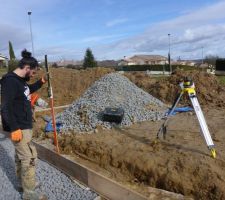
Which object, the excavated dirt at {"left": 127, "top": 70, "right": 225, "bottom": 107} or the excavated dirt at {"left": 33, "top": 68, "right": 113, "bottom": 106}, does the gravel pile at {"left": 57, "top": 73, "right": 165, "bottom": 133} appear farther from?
the excavated dirt at {"left": 33, "top": 68, "right": 113, "bottom": 106}

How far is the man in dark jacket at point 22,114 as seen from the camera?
158 inches

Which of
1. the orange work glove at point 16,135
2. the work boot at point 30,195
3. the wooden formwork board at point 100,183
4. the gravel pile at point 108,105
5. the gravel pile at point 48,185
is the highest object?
the orange work glove at point 16,135

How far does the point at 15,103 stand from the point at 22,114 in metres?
0.18

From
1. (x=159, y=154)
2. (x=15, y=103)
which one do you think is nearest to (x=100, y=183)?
(x=159, y=154)

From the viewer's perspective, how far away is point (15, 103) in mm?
4184

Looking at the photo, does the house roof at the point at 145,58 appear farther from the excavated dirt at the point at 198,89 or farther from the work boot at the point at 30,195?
the work boot at the point at 30,195

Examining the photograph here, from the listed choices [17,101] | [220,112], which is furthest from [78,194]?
[220,112]

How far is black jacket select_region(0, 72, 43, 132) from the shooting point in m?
4.00

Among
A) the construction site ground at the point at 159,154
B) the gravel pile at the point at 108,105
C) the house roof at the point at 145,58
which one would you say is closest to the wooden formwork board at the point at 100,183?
the construction site ground at the point at 159,154

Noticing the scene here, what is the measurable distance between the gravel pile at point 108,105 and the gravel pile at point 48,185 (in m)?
2.11

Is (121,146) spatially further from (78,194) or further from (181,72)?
(181,72)

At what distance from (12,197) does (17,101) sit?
1479 mm

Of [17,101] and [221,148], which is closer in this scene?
[17,101]

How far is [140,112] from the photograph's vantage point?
8367mm
